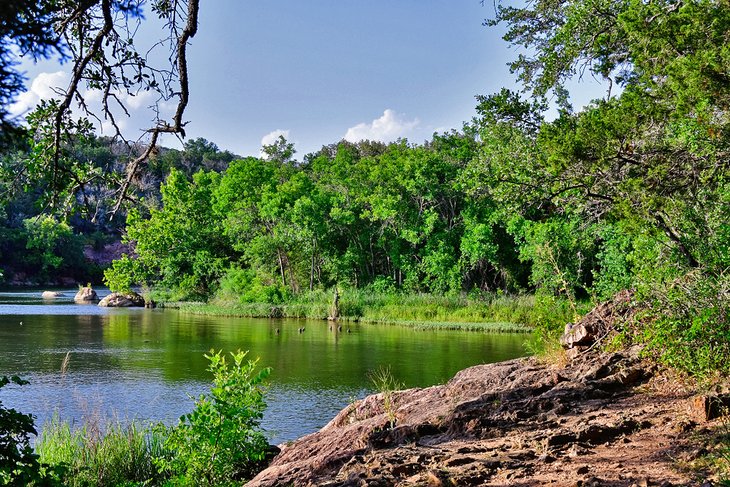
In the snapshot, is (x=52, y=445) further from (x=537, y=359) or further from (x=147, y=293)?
(x=147, y=293)

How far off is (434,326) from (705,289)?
74.5 ft

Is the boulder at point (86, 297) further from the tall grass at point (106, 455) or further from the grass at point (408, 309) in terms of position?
the tall grass at point (106, 455)

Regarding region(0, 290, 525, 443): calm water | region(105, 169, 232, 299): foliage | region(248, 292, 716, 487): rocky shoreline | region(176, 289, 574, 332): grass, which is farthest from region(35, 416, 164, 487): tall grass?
region(105, 169, 232, 299): foliage

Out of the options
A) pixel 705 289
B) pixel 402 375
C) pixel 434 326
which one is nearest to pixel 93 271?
pixel 434 326

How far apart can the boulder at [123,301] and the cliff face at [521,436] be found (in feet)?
112

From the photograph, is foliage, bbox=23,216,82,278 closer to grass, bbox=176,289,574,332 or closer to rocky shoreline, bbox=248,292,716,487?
grass, bbox=176,289,574,332

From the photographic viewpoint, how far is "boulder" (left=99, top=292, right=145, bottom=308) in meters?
38.5

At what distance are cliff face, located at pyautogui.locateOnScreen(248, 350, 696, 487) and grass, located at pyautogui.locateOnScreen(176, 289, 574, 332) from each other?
20680mm

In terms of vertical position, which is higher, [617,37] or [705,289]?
[617,37]

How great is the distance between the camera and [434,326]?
28188 millimetres

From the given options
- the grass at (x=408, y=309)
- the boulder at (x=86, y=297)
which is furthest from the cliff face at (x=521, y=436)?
the boulder at (x=86, y=297)

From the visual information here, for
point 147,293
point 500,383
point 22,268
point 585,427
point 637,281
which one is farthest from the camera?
point 22,268

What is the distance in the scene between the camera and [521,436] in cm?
506

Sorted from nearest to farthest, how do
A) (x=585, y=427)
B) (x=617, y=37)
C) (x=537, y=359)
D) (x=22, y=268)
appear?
1. (x=585, y=427)
2. (x=537, y=359)
3. (x=617, y=37)
4. (x=22, y=268)
